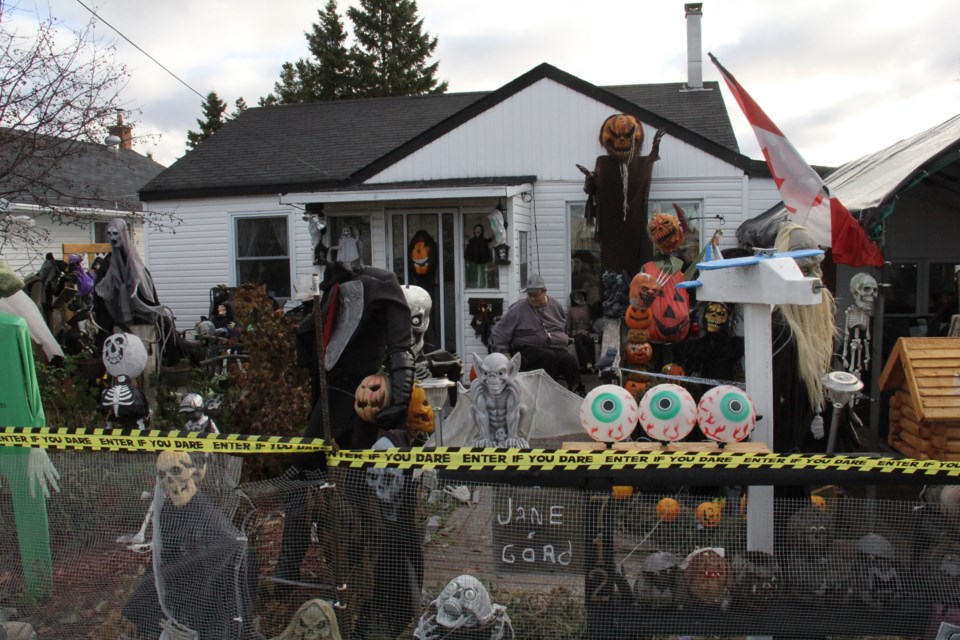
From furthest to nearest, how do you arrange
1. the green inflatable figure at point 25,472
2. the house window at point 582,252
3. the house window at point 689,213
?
the house window at point 582,252 < the house window at point 689,213 < the green inflatable figure at point 25,472

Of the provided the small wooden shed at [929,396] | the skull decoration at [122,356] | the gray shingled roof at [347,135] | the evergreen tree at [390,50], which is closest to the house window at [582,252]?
the gray shingled roof at [347,135]

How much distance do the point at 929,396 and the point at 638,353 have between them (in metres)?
2.32

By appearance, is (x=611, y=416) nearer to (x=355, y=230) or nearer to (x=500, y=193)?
(x=500, y=193)

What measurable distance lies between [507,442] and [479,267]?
6564mm

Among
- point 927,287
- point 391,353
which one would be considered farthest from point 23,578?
point 927,287

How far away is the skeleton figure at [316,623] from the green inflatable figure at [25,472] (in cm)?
132

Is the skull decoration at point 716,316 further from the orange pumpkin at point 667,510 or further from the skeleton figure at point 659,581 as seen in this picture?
the skeleton figure at point 659,581

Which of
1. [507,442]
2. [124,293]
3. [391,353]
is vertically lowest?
[507,442]

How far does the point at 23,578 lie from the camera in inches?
150

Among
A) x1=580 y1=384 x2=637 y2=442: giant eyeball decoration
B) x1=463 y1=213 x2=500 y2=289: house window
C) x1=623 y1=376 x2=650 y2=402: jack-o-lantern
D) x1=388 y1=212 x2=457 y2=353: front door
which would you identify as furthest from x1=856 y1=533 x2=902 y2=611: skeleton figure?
x1=388 y1=212 x2=457 y2=353: front door

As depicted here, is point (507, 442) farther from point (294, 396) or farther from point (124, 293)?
point (124, 293)

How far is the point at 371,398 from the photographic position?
160 inches

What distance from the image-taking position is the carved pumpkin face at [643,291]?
21.2 ft

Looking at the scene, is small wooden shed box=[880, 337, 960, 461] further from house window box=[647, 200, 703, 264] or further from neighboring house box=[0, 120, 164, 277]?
neighboring house box=[0, 120, 164, 277]
